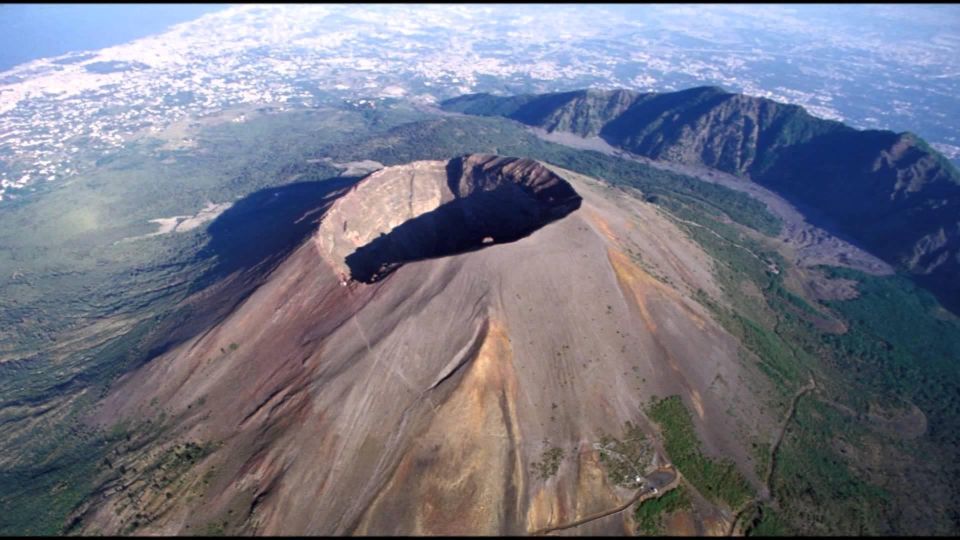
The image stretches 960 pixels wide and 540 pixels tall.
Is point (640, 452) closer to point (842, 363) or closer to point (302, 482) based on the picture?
point (302, 482)

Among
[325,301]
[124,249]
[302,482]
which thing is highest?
[325,301]

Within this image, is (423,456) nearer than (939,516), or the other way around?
(423,456)

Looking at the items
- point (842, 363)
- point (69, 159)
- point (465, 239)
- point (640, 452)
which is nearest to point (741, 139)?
point (842, 363)

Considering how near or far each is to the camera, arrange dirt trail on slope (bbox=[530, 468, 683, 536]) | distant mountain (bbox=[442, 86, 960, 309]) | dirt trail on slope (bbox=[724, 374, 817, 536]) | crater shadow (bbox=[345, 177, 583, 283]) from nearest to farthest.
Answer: dirt trail on slope (bbox=[530, 468, 683, 536]) → dirt trail on slope (bbox=[724, 374, 817, 536]) → crater shadow (bbox=[345, 177, 583, 283]) → distant mountain (bbox=[442, 86, 960, 309])

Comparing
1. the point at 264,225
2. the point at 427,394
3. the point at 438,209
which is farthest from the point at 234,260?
the point at 427,394

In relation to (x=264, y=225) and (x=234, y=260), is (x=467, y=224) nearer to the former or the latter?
(x=234, y=260)

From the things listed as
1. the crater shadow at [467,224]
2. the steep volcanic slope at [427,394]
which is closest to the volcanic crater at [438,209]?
the crater shadow at [467,224]

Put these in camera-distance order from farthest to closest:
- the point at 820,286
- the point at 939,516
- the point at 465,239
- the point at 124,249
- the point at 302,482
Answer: the point at 124,249, the point at 820,286, the point at 465,239, the point at 939,516, the point at 302,482

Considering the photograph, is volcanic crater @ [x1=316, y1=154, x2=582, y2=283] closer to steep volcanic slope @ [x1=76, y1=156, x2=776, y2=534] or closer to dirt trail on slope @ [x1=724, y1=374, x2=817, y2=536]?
steep volcanic slope @ [x1=76, y1=156, x2=776, y2=534]

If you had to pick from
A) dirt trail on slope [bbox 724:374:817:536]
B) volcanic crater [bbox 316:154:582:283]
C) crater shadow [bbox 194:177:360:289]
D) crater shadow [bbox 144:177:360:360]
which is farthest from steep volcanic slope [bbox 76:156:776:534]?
crater shadow [bbox 194:177:360:289]
